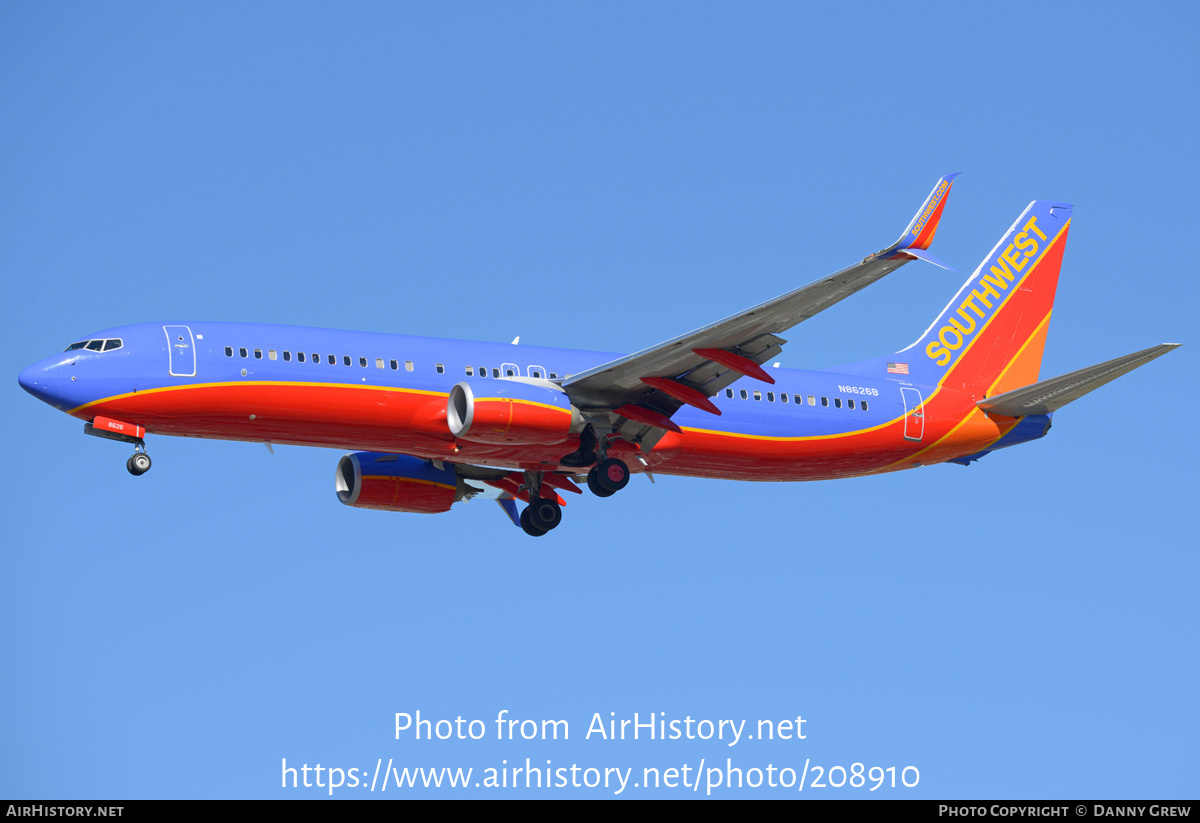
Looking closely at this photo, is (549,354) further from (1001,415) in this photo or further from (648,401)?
(1001,415)

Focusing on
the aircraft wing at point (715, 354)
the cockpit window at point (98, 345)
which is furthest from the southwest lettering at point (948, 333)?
the cockpit window at point (98, 345)

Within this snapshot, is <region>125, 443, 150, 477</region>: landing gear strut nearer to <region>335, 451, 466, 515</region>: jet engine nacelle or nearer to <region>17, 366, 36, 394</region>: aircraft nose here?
<region>17, 366, 36, 394</region>: aircraft nose

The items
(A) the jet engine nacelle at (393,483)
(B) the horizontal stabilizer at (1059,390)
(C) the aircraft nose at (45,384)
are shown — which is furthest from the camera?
(A) the jet engine nacelle at (393,483)

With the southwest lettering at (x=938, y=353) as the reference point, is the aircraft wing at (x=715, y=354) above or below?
below

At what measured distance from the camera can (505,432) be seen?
36781mm

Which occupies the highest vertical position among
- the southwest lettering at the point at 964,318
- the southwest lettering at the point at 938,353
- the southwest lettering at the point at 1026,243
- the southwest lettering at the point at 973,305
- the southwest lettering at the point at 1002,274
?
the southwest lettering at the point at 1026,243

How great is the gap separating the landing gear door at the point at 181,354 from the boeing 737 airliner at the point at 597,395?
49 millimetres

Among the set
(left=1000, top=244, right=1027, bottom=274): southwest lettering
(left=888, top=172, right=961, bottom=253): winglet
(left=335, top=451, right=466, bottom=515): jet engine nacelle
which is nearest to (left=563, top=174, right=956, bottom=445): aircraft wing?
(left=888, top=172, right=961, bottom=253): winglet

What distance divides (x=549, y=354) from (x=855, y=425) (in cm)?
935

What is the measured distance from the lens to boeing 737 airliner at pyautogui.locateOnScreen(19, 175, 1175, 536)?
35.3 m

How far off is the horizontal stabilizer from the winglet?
8.75m

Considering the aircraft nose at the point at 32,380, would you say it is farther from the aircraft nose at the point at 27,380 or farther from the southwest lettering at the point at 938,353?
the southwest lettering at the point at 938,353

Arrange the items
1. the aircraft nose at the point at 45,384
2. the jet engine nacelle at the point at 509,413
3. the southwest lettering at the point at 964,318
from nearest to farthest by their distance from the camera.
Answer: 1. the aircraft nose at the point at 45,384
2. the jet engine nacelle at the point at 509,413
3. the southwest lettering at the point at 964,318

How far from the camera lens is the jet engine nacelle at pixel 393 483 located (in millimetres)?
43062
